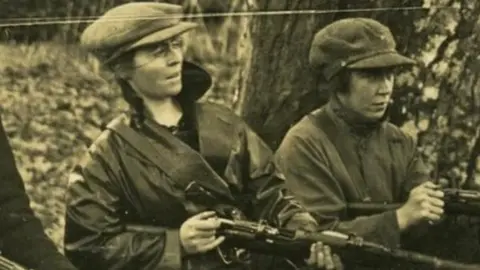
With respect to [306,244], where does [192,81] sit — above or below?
above

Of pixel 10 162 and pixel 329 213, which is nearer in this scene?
pixel 10 162

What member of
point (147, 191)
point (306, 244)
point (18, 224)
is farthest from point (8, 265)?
point (306, 244)

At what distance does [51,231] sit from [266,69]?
470 mm

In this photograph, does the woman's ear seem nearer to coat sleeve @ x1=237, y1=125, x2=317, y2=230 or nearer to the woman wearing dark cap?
the woman wearing dark cap

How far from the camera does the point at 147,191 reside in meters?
1.91

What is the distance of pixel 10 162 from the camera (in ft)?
6.19

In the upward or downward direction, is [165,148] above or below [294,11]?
below

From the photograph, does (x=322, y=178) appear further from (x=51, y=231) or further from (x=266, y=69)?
(x=51, y=231)

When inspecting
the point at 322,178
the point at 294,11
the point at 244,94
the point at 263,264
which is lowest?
the point at 263,264

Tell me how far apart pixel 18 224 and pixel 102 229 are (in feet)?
0.46

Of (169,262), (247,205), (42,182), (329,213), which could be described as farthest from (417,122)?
(42,182)

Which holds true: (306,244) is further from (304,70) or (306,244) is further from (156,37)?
(156,37)

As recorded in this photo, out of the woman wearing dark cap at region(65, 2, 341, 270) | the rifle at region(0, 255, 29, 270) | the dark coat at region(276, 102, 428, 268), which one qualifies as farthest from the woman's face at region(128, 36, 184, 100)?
the rifle at region(0, 255, 29, 270)

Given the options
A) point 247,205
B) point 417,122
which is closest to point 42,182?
point 247,205
